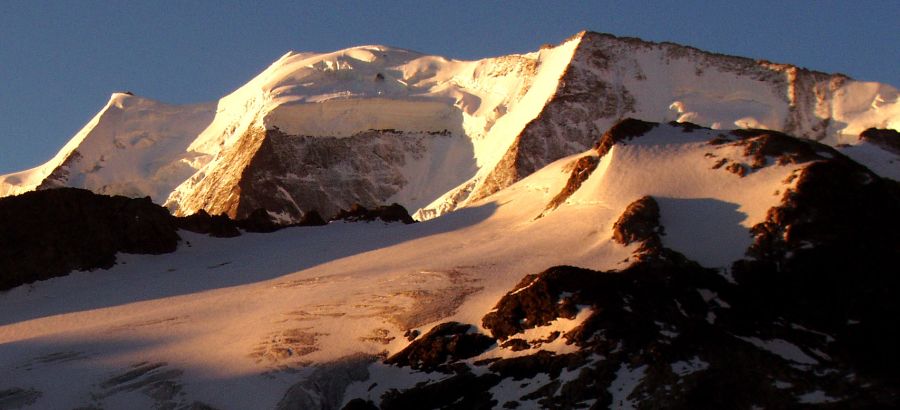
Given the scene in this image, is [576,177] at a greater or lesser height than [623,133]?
lesser

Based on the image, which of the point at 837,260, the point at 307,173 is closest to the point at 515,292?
the point at 837,260

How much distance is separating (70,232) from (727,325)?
39.5 metres

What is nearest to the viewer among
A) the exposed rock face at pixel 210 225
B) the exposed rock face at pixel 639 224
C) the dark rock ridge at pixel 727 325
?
the dark rock ridge at pixel 727 325

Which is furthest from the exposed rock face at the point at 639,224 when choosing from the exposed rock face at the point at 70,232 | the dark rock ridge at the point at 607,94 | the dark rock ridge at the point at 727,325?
the dark rock ridge at the point at 607,94

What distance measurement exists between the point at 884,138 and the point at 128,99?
8535cm

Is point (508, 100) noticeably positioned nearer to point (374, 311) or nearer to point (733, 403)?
point (374, 311)

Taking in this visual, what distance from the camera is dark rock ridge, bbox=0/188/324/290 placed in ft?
A: 279

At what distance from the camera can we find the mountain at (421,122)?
122 meters

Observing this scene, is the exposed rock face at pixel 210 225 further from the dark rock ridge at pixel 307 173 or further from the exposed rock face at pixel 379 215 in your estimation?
the dark rock ridge at pixel 307 173

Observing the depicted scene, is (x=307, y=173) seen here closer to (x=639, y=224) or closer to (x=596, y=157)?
(x=596, y=157)

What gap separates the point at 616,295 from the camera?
6362 cm

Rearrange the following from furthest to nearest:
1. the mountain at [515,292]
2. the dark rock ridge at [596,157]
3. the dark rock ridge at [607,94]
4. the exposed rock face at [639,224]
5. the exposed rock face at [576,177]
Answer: the dark rock ridge at [607,94] → the dark rock ridge at [596,157] → the exposed rock face at [576,177] → the exposed rock face at [639,224] → the mountain at [515,292]

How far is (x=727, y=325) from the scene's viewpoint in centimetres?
6241

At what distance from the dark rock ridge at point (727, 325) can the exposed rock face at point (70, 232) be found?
1111 inches
